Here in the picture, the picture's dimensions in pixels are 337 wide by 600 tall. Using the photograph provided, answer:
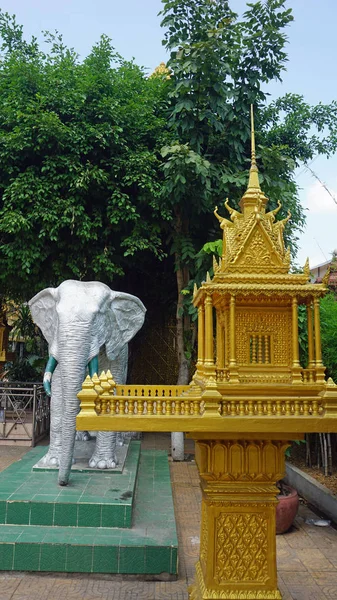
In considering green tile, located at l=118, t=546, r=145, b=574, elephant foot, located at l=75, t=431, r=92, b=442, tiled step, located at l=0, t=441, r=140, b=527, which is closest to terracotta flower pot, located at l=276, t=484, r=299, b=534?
tiled step, located at l=0, t=441, r=140, b=527

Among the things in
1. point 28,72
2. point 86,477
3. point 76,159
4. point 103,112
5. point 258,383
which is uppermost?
point 28,72

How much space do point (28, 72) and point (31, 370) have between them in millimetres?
10458

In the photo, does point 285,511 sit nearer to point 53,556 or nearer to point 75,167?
point 53,556

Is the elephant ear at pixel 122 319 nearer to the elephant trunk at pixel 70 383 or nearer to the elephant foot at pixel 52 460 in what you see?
the elephant trunk at pixel 70 383

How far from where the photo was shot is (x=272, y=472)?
4.49m

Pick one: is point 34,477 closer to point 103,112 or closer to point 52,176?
point 52,176

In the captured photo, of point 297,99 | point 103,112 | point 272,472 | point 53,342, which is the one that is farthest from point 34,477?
point 297,99

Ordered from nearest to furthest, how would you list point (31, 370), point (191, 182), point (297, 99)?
point (191, 182) → point (297, 99) → point (31, 370)

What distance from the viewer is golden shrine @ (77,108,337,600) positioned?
396 cm

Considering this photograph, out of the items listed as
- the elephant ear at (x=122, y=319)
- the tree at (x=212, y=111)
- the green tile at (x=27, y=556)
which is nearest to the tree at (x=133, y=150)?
the tree at (x=212, y=111)

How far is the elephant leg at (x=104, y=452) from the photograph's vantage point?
799cm

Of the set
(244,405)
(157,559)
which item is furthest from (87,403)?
(157,559)

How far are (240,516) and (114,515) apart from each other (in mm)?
2368

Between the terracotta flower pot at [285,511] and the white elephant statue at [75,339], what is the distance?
2825 millimetres
